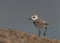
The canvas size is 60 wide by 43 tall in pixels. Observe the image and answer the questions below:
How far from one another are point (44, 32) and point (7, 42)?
1650 cm

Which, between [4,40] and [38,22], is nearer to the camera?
[4,40]

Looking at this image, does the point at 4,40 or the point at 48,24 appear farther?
the point at 48,24

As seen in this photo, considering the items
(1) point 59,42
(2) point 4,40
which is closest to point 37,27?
(1) point 59,42

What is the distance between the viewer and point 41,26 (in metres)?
21.2

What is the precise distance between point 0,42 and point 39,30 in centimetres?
1642

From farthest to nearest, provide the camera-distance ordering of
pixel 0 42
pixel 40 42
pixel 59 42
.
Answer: pixel 59 42 < pixel 40 42 < pixel 0 42

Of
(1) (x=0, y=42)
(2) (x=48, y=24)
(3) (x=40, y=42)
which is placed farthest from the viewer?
(2) (x=48, y=24)

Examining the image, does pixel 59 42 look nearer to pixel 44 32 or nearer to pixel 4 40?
pixel 44 32

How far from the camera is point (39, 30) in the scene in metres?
21.4

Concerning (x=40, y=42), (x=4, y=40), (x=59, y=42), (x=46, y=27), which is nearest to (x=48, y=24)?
(x=46, y=27)

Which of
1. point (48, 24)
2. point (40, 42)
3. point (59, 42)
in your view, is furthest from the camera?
point (48, 24)

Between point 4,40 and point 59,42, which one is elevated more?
point 4,40

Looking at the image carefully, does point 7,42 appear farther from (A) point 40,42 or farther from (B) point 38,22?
(B) point 38,22

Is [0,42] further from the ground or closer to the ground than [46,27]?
further from the ground
